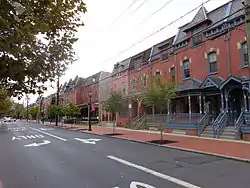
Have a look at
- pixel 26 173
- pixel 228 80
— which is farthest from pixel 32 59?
pixel 228 80

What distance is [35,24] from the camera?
461 cm

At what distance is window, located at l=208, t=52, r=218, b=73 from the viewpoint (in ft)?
72.9

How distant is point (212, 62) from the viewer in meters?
22.5

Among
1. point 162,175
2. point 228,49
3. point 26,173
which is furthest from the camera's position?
point 228,49

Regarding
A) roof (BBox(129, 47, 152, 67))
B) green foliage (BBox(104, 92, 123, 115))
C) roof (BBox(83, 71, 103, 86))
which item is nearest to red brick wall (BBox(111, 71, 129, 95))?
roof (BBox(129, 47, 152, 67))

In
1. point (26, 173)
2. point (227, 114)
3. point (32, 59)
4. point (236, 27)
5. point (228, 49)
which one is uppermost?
point (236, 27)

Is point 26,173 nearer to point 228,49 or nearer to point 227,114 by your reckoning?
point 227,114

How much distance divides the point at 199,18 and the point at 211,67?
514 centimetres

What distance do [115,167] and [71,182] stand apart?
7.90ft

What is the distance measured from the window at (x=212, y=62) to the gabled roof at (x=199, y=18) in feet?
10.4

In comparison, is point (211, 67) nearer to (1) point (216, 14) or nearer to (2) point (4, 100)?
(1) point (216, 14)

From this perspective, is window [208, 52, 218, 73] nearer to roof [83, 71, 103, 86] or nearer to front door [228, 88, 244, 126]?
front door [228, 88, 244, 126]

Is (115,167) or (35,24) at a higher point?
(35,24)

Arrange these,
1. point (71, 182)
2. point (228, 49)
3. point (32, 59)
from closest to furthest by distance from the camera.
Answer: point (32, 59), point (71, 182), point (228, 49)
